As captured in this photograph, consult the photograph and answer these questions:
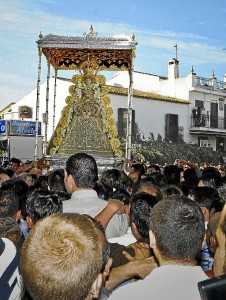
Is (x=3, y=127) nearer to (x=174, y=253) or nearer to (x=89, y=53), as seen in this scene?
(x=89, y=53)

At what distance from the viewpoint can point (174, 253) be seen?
7.09 feet

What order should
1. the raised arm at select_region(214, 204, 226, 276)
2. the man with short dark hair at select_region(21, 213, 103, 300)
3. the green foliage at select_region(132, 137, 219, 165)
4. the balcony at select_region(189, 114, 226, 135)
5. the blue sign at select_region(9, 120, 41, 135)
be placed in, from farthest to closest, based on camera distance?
the balcony at select_region(189, 114, 226, 135) → the green foliage at select_region(132, 137, 219, 165) → the blue sign at select_region(9, 120, 41, 135) → the raised arm at select_region(214, 204, 226, 276) → the man with short dark hair at select_region(21, 213, 103, 300)

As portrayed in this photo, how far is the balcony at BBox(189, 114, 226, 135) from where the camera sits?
113ft

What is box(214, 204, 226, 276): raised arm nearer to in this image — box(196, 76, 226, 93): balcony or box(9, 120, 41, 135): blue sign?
box(9, 120, 41, 135): blue sign

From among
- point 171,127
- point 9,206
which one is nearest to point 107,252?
point 9,206

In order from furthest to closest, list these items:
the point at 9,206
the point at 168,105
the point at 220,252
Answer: the point at 168,105 → the point at 9,206 → the point at 220,252

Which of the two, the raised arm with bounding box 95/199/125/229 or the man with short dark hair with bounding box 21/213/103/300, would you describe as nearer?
the man with short dark hair with bounding box 21/213/103/300

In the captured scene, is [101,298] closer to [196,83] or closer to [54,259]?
[54,259]

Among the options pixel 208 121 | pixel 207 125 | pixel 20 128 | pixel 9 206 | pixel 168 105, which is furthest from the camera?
pixel 208 121

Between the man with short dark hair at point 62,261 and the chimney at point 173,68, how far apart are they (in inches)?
1376

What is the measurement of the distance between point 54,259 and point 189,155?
2981 cm

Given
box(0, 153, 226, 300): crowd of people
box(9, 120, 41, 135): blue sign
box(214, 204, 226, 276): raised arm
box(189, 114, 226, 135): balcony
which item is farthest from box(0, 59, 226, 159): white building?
box(214, 204, 226, 276): raised arm

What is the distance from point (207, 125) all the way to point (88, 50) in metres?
24.0

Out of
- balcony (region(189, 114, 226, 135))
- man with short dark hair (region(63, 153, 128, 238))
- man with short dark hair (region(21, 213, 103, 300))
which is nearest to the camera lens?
man with short dark hair (region(21, 213, 103, 300))
